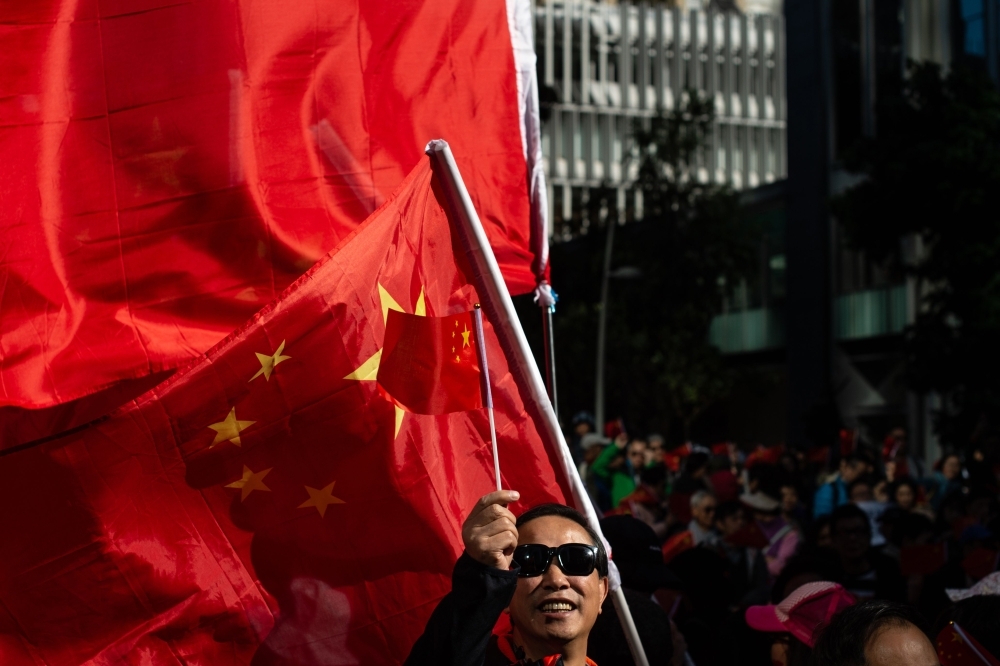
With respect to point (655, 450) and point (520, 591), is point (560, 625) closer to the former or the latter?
point (520, 591)

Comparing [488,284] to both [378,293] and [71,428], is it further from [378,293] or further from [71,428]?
[71,428]

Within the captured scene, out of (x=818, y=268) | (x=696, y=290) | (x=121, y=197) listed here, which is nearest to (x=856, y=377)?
(x=818, y=268)

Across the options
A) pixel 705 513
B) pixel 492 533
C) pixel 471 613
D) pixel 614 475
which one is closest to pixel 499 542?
pixel 492 533

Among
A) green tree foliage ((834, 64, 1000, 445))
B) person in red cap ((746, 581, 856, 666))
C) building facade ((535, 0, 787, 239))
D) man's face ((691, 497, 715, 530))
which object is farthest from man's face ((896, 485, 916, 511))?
building facade ((535, 0, 787, 239))

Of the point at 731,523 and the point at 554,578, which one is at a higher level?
the point at 554,578

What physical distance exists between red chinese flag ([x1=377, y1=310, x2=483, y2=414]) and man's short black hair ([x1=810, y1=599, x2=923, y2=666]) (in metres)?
1.18

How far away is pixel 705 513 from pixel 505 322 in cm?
531

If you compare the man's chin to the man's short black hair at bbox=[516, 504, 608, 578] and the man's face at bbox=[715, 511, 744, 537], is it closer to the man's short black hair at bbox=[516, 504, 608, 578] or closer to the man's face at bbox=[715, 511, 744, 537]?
the man's short black hair at bbox=[516, 504, 608, 578]

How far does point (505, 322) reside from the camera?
3.79 meters

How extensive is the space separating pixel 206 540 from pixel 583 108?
59.2 metres

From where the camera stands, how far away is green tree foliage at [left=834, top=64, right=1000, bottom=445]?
16.4 meters

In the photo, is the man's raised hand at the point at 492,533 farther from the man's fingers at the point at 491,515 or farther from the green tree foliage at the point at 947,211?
the green tree foliage at the point at 947,211

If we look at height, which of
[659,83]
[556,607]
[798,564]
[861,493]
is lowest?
[861,493]

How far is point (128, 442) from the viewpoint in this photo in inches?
147
